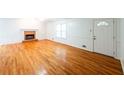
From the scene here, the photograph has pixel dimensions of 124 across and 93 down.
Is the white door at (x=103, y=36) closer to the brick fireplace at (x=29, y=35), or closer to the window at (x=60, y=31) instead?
the window at (x=60, y=31)

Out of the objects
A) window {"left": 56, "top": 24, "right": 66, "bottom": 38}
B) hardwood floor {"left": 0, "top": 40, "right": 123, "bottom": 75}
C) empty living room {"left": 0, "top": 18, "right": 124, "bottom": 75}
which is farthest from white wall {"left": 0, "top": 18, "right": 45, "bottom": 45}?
window {"left": 56, "top": 24, "right": 66, "bottom": 38}

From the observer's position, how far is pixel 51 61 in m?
2.32

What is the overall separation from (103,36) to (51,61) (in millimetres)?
846

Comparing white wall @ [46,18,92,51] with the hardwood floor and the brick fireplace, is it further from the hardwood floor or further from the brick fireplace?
the brick fireplace

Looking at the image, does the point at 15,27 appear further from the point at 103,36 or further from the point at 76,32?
the point at 103,36

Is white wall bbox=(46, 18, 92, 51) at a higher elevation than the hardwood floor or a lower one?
higher

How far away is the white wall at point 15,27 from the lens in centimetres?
228

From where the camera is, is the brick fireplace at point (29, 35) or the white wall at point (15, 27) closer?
the white wall at point (15, 27)

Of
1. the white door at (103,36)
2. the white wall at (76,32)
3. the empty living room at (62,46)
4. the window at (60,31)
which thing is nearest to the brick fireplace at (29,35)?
the empty living room at (62,46)

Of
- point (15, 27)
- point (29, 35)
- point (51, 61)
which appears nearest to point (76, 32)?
point (51, 61)

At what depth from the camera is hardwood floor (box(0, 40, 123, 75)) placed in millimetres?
Answer: 2221

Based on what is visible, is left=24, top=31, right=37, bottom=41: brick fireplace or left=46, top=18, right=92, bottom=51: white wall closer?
left=46, top=18, right=92, bottom=51: white wall

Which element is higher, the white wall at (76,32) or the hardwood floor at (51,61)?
the white wall at (76,32)
